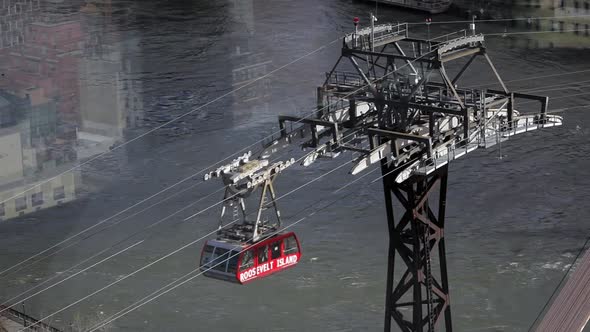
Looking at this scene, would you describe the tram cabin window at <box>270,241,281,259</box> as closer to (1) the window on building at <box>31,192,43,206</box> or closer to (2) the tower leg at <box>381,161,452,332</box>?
(2) the tower leg at <box>381,161,452,332</box>

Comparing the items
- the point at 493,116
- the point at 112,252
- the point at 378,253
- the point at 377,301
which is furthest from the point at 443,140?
the point at 112,252

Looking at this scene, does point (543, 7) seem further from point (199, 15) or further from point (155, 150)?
point (155, 150)

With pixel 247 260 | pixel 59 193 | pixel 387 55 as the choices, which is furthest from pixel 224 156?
pixel 387 55

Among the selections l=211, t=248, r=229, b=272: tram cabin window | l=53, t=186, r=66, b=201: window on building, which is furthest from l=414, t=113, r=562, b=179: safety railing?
l=53, t=186, r=66, b=201: window on building

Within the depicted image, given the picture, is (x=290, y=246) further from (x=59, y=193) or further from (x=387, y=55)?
(x=59, y=193)

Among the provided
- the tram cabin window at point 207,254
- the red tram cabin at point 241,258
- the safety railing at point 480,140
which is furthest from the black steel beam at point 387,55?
the tram cabin window at point 207,254

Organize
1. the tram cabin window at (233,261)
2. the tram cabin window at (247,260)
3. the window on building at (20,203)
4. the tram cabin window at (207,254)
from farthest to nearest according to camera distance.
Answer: the window on building at (20,203) < the tram cabin window at (207,254) < the tram cabin window at (247,260) < the tram cabin window at (233,261)

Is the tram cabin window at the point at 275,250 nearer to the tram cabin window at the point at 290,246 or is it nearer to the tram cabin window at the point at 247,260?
the tram cabin window at the point at 290,246
